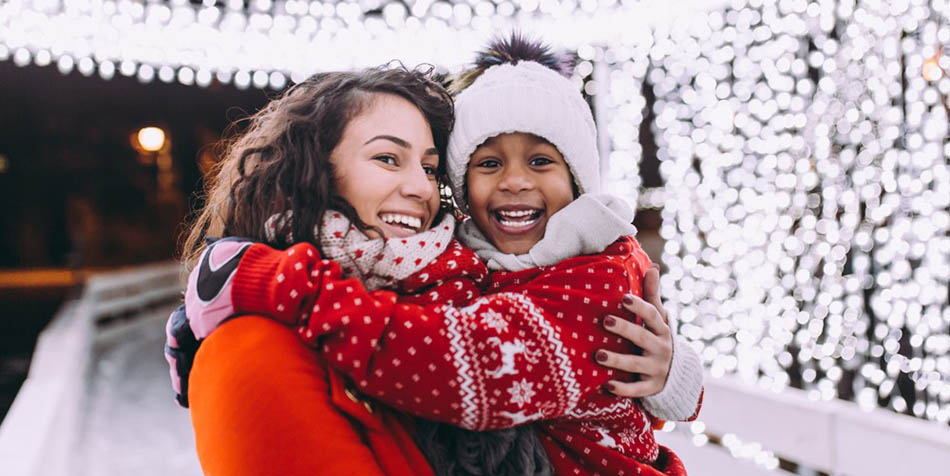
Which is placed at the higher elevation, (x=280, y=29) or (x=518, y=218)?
(x=280, y=29)

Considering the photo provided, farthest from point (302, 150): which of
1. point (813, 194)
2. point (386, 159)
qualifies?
point (813, 194)

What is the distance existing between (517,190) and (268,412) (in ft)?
2.23

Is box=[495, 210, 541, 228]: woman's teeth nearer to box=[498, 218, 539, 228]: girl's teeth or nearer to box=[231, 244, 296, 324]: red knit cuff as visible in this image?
box=[498, 218, 539, 228]: girl's teeth

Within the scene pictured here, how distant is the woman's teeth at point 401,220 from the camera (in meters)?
1.25

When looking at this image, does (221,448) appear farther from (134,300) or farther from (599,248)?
(134,300)

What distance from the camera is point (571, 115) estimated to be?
145 cm

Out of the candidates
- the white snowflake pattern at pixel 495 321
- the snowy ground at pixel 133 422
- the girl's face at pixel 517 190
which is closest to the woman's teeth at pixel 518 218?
the girl's face at pixel 517 190

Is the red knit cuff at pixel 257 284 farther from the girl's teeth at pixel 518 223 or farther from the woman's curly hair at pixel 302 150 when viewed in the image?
the girl's teeth at pixel 518 223

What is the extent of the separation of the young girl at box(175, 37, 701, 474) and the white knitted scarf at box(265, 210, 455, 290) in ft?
0.04

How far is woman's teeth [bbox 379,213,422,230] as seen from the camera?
49.0 inches

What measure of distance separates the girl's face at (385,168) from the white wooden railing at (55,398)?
1810mm

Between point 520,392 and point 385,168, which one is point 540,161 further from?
point 520,392

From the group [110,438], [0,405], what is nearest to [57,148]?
[0,405]

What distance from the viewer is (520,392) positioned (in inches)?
41.2
